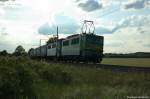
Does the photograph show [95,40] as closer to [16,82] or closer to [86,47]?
[86,47]

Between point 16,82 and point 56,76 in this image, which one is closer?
point 16,82

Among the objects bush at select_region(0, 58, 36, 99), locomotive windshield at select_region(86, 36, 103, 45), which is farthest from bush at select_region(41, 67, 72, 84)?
locomotive windshield at select_region(86, 36, 103, 45)

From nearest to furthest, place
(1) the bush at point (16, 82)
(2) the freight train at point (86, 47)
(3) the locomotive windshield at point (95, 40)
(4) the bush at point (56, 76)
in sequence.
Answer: (1) the bush at point (16, 82), (4) the bush at point (56, 76), (2) the freight train at point (86, 47), (3) the locomotive windshield at point (95, 40)

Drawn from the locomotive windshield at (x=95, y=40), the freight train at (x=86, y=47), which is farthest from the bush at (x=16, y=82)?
the locomotive windshield at (x=95, y=40)

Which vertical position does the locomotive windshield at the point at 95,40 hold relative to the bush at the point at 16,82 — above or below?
above

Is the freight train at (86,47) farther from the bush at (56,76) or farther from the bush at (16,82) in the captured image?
the bush at (16,82)

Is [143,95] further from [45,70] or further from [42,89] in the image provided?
[45,70]

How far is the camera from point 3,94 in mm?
11461

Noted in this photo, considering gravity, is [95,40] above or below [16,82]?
above

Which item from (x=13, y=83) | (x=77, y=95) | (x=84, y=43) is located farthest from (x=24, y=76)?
(x=84, y=43)

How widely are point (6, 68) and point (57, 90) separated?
7.59ft

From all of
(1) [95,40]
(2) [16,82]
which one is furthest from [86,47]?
(2) [16,82]

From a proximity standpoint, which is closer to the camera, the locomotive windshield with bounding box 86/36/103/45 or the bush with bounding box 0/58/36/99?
the bush with bounding box 0/58/36/99

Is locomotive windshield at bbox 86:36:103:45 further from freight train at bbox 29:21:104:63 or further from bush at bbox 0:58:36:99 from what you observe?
bush at bbox 0:58:36:99
